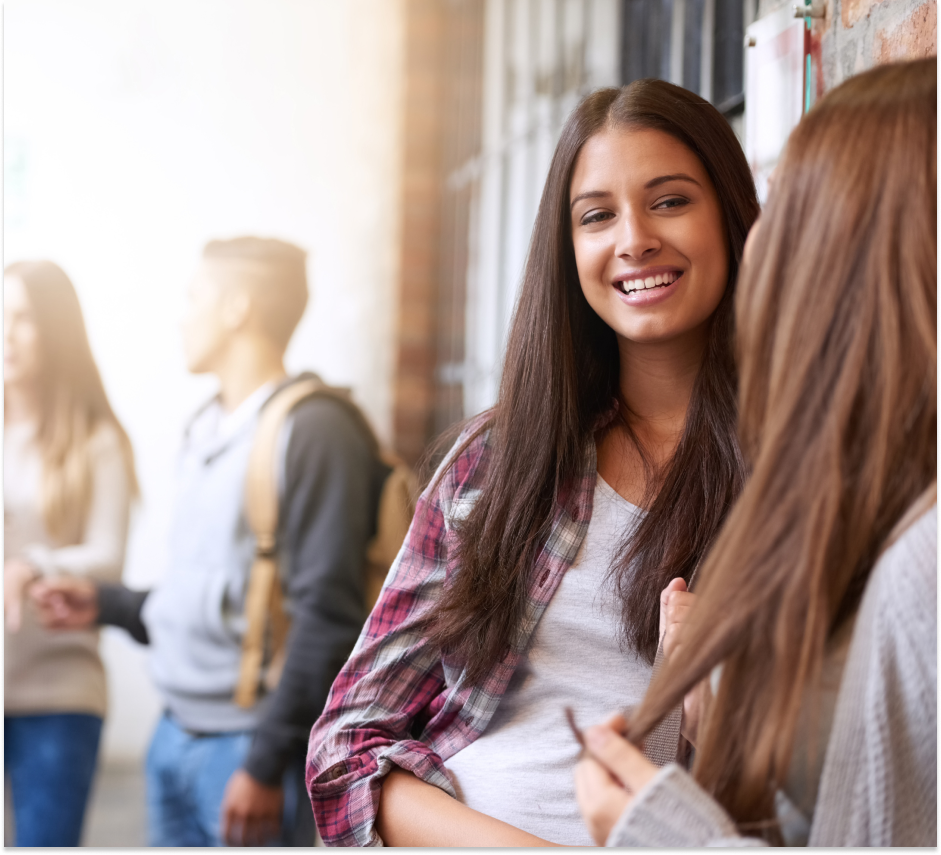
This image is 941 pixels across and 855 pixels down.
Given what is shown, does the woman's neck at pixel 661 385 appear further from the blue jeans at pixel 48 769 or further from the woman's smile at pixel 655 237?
the blue jeans at pixel 48 769

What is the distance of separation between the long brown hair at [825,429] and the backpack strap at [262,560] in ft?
4.90

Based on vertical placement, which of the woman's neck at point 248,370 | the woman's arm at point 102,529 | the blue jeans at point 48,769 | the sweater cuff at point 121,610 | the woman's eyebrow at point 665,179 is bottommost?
the blue jeans at point 48,769

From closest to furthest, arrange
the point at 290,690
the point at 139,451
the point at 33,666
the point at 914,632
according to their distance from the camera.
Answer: the point at 914,632, the point at 290,690, the point at 33,666, the point at 139,451

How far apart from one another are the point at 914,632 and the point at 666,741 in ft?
1.30

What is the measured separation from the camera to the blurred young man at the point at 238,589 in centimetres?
193

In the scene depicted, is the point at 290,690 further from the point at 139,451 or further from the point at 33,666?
the point at 139,451

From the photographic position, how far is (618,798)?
0.65m

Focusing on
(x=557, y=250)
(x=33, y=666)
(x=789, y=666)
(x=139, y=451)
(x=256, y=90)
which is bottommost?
(x=33, y=666)

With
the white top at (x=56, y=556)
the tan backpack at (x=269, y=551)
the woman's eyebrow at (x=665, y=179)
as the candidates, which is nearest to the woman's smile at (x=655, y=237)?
the woman's eyebrow at (x=665, y=179)

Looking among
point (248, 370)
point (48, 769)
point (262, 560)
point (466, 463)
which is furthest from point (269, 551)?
point (466, 463)

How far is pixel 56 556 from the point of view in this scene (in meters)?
2.26

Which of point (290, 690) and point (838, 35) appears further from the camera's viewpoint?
point (290, 690)

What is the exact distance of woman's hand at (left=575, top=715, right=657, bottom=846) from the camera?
653mm

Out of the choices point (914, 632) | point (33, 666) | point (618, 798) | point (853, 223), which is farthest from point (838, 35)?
point (33, 666)
